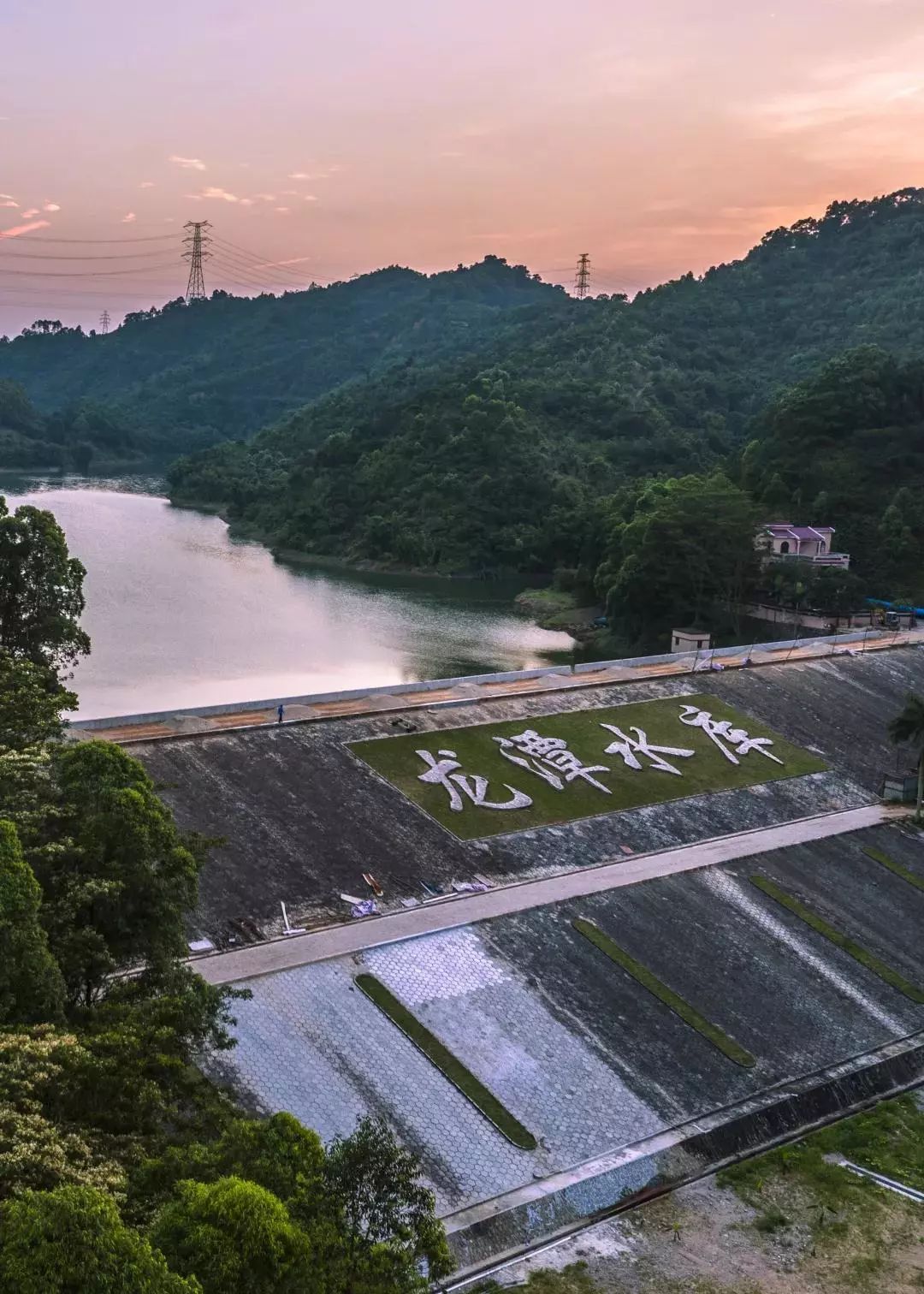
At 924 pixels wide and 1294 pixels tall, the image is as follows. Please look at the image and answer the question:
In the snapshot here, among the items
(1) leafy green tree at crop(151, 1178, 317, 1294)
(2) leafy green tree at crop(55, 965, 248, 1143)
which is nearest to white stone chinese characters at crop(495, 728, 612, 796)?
(2) leafy green tree at crop(55, 965, 248, 1143)

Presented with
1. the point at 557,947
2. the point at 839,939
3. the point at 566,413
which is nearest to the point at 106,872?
the point at 557,947

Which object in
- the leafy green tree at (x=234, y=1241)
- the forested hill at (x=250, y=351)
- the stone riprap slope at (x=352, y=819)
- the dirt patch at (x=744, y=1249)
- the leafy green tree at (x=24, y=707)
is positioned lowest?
the dirt patch at (x=744, y=1249)

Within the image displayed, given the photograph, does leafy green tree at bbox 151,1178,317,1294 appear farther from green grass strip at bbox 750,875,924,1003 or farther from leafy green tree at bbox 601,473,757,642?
leafy green tree at bbox 601,473,757,642

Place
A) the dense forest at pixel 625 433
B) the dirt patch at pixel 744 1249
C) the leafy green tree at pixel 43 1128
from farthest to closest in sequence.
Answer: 1. the dense forest at pixel 625 433
2. the dirt patch at pixel 744 1249
3. the leafy green tree at pixel 43 1128

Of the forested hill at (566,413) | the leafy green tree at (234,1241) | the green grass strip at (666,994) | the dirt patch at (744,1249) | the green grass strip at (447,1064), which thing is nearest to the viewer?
the leafy green tree at (234,1241)

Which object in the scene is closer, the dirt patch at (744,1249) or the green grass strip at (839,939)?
the dirt patch at (744,1249)

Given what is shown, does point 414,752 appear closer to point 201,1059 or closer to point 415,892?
point 415,892

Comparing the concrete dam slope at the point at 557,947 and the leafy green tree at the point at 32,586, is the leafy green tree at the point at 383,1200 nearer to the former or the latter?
the concrete dam slope at the point at 557,947

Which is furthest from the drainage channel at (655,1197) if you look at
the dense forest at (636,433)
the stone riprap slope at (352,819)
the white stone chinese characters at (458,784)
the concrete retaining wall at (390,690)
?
the dense forest at (636,433)
